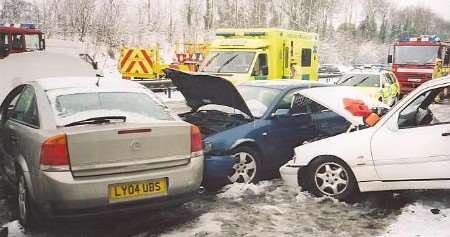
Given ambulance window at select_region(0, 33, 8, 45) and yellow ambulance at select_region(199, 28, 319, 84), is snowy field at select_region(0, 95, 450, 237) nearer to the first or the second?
yellow ambulance at select_region(199, 28, 319, 84)

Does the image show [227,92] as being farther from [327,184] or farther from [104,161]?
[104,161]

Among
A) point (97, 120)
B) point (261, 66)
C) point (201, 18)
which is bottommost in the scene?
point (97, 120)

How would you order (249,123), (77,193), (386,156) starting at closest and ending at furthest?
(77,193)
(386,156)
(249,123)

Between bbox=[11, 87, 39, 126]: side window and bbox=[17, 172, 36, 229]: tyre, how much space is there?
56cm

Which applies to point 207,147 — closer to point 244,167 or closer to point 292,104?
point 244,167

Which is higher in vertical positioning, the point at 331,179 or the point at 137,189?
the point at 137,189

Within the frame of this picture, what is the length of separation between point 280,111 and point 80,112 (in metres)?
3.36

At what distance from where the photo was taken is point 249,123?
7.14 meters

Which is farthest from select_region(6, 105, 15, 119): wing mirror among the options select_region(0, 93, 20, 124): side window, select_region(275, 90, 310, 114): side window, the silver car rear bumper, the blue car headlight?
select_region(275, 90, 310, 114): side window

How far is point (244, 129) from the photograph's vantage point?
7.03 m

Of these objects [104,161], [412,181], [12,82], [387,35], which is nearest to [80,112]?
[104,161]

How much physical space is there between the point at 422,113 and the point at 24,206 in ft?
15.8

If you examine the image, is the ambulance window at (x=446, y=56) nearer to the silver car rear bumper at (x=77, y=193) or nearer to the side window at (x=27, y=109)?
the side window at (x=27, y=109)

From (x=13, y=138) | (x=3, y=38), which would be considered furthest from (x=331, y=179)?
(x=3, y=38)
